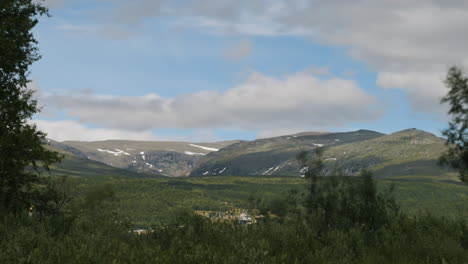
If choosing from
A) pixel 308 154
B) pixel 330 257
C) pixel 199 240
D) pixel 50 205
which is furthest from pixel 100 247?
pixel 308 154

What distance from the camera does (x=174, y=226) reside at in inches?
639

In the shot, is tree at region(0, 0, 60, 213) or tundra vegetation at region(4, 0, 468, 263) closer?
tundra vegetation at region(4, 0, 468, 263)

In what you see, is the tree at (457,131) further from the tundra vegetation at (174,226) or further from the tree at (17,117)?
the tree at (17,117)

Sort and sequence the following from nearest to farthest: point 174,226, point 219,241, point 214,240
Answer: point 219,241 < point 214,240 < point 174,226

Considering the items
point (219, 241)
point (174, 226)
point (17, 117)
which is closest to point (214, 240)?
point (219, 241)

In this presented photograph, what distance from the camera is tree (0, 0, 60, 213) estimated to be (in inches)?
902

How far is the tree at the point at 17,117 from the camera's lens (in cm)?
2291

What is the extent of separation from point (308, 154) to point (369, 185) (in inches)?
331

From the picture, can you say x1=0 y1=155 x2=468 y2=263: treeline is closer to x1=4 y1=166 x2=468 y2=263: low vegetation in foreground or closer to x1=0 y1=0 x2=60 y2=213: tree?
x1=4 y1=166 x2=468 y2=263: low vegetation in foreground

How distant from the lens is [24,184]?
23594mm

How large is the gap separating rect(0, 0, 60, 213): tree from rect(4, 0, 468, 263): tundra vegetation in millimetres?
48

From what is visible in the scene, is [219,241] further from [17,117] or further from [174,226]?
[17,117]

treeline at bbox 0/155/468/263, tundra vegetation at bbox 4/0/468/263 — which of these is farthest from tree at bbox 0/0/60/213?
treeline at bbox 0/155/468/263

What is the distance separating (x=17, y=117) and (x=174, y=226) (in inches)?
493
